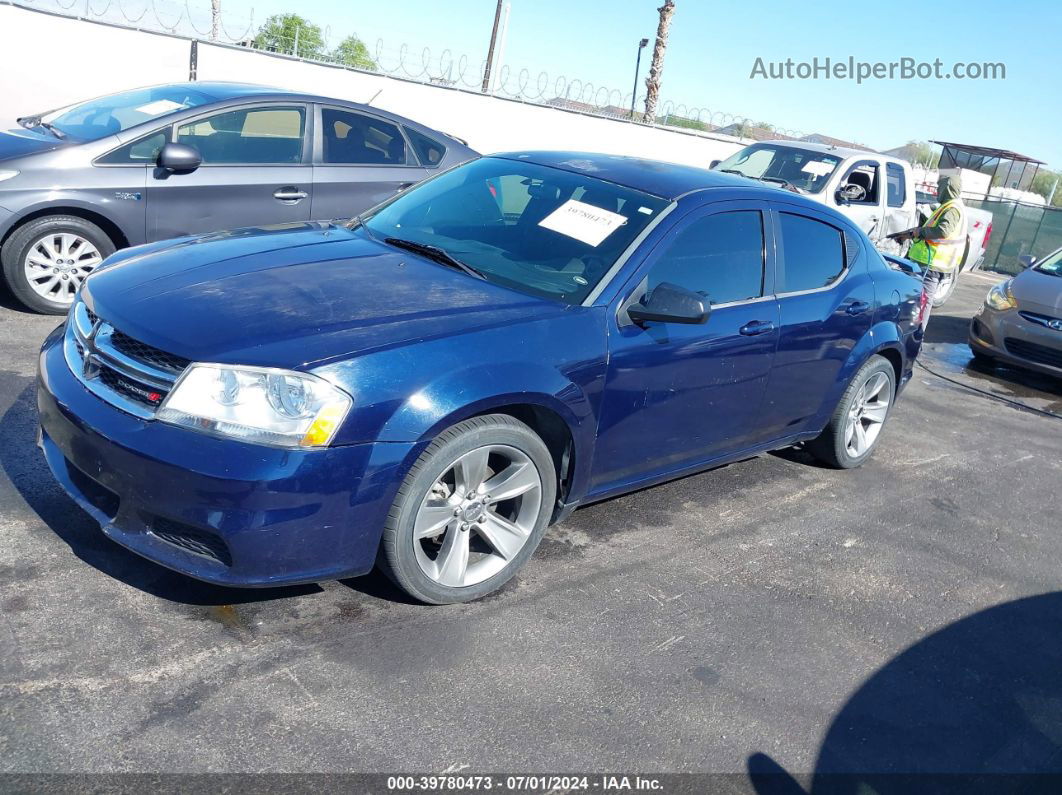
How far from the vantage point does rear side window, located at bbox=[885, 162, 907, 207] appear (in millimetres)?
12773

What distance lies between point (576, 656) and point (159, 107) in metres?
5.25

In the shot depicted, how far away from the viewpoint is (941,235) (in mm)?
8453

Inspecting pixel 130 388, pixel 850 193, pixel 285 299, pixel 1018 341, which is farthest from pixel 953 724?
pixel 850 193

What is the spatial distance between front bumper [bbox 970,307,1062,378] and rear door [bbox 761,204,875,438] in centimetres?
477

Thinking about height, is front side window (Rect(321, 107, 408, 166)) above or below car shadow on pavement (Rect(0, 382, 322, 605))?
above

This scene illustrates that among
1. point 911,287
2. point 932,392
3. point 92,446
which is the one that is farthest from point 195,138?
point 932,392

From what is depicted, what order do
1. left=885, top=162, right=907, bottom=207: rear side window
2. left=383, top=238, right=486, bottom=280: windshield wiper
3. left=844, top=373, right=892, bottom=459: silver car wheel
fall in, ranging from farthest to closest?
left=885, top=162, right=907, bottom=207: rear side window → left=844, top=373, right=892, bottom=459: silver car wheel → left=383, top=238, right=486, bottom=280: windshield wiper

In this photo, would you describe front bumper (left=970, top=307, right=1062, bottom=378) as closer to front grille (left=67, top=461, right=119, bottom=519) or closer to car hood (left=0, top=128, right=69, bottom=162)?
car hood (left=0, top=128, right=69, bottom=162)

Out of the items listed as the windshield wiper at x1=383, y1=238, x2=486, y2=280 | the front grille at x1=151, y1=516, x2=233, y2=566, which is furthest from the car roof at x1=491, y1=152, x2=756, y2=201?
the front grille at x1=151, y1=516, x2=233, y2=566

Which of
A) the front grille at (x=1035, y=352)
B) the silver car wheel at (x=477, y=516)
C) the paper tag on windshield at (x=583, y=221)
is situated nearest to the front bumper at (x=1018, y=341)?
the front grille at (x=1035, y=352)

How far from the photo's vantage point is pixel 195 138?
6586mm

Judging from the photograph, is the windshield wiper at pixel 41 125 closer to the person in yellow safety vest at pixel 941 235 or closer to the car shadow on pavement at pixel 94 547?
the car shadow on pavement at pixel 94 547

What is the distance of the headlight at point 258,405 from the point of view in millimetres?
2955

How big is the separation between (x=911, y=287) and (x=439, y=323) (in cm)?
366
